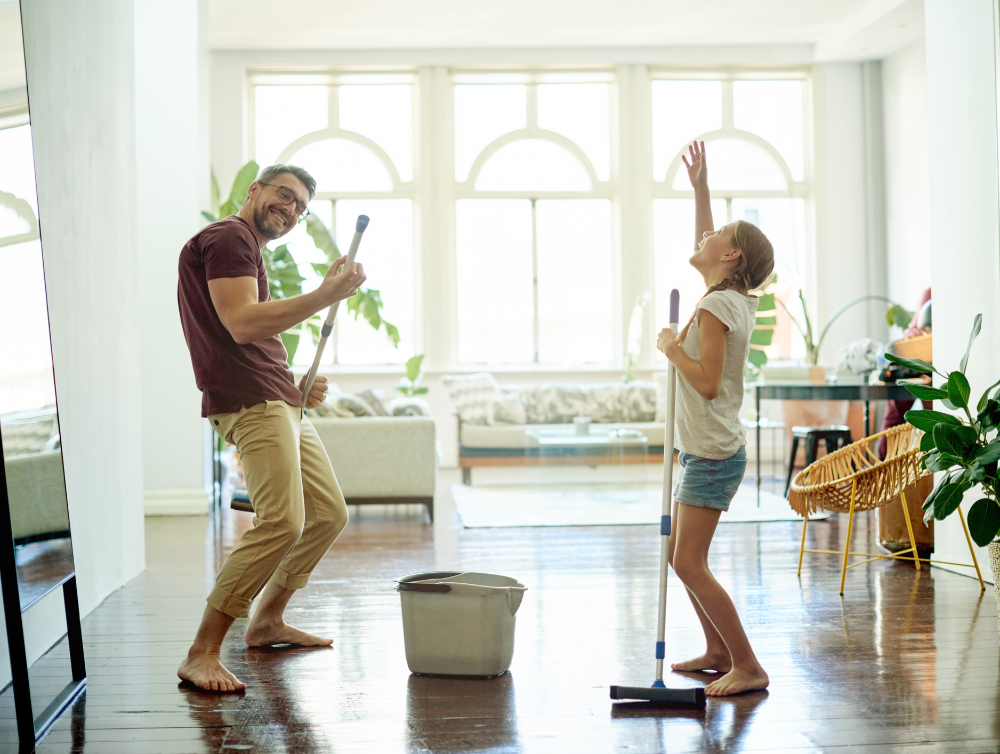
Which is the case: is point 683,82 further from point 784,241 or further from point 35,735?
point 35,735

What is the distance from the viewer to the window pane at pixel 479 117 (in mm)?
9984

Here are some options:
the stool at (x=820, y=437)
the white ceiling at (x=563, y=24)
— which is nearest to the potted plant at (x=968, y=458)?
the stool at (x=820, y=437)

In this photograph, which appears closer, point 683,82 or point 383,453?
point 383,453

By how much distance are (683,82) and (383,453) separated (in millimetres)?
6307

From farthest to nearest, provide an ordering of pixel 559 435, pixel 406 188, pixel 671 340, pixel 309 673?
pixel 406 188 → pixel 559 435 → pixel 309 673 → pixel 671 340

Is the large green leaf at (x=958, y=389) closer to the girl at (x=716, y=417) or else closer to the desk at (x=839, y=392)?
the girl at (x=716, y=417)

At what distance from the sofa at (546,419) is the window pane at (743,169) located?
2.82m

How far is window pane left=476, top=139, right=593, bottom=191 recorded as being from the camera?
397 inches

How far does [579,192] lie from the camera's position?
10.1 meters

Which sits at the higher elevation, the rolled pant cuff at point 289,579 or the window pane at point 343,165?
→ the window pane at point 343,165

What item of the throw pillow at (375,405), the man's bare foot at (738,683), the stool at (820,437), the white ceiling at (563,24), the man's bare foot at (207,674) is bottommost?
the man's bare foot at (738,683)

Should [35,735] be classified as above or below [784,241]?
below

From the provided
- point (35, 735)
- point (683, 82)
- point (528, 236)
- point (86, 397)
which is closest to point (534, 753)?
point (35, 735)

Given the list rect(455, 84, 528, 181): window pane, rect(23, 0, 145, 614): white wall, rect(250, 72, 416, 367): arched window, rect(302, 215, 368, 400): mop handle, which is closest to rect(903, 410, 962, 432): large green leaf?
rect(302, 215, 368, 400): mop handle
